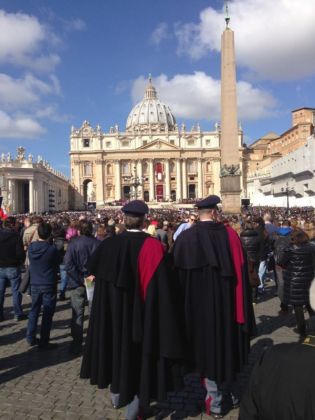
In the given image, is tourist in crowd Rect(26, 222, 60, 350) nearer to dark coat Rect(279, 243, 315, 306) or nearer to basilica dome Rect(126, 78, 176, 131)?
dark coat Rect(279, 243, 315, 306)

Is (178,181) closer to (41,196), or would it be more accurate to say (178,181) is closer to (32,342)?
(41,196)

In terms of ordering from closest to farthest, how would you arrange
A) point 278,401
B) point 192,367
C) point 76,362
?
1. point 278,401
2. point 192,367
3. point 76,362

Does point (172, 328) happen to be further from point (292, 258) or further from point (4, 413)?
point (292, 258)

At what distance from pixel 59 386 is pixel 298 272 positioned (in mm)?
3423

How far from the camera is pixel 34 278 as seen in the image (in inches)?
221

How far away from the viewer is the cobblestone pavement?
373 centimetres

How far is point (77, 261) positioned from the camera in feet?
17.7

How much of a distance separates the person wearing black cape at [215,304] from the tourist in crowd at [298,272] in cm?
201

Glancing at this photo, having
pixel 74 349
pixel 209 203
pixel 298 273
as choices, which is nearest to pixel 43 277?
pixel 74 349

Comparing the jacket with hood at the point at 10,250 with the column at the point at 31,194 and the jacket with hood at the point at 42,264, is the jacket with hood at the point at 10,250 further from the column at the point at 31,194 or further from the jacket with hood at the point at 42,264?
the column at the point at 31,194

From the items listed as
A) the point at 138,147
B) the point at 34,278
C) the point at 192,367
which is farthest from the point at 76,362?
the point at 138,147

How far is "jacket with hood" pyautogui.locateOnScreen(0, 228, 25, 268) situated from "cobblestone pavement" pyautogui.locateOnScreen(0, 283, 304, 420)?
1.16 meters

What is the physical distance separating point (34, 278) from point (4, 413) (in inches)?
83.7

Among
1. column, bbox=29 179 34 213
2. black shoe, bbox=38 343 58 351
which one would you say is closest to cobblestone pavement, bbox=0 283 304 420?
black shoe, bbox=38 343 58 351
